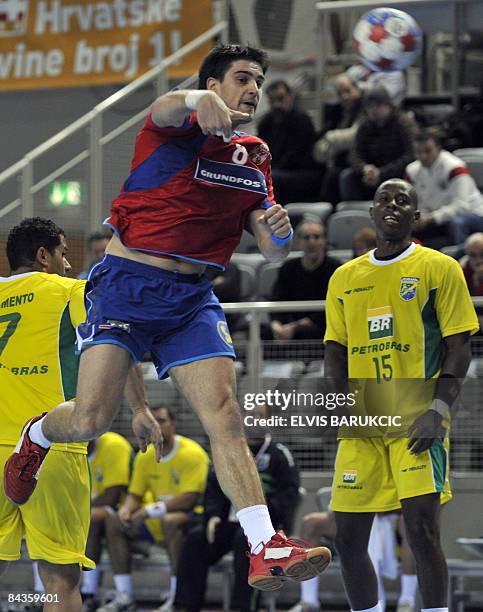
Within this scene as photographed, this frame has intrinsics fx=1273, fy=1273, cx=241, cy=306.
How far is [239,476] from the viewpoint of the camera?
545 centimetres

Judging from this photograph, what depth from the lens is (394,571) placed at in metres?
9.91

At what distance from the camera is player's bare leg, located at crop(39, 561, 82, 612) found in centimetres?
634

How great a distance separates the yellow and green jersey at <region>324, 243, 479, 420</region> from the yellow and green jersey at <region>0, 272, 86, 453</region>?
5.03 feet

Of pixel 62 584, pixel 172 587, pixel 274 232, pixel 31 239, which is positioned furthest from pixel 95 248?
pixel 274 232

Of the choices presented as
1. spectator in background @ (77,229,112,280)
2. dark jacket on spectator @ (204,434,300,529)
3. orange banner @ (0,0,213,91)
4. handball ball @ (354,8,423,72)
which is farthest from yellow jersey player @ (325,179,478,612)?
orange banner @ (0,0,213,91)

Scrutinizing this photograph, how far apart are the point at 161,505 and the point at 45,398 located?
4.24m

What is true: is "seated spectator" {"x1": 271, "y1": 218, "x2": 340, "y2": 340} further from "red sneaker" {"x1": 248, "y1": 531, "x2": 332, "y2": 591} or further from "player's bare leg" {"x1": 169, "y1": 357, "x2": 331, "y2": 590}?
"red sneaker" {"x1": 248, "y1": 531, "x2": 332, "y2": 591}

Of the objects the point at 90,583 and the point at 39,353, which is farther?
the point at 90,583

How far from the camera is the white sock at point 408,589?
9523 millimetres

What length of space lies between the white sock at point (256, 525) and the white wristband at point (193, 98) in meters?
1.72

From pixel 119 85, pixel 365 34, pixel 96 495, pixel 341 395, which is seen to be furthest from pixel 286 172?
pixel 341 395

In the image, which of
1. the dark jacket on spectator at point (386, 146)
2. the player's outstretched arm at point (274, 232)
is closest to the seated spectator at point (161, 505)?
the dark jacket on spectator at point (386, 146)

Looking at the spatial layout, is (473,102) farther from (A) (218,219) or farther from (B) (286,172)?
Answer: (A) (218,219)

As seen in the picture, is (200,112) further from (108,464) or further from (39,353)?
(108,464)
